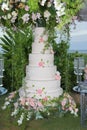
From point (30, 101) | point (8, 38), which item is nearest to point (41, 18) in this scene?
point (30, 101)

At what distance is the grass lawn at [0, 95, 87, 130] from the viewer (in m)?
4.96

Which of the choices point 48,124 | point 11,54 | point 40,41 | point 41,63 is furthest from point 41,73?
point 11,54

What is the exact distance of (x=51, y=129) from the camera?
16.0 ft

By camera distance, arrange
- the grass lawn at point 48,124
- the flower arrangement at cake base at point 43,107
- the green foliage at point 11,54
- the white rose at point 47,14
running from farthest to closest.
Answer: the green foliage at point 11,54, the flower arrangement at cake base at point 43,107, the white rose at point 47,14, the grass lawn at point 48,124

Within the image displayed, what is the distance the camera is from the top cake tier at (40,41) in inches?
222

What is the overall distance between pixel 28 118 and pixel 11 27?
1439 mm

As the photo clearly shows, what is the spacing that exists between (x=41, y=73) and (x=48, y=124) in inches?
34.5

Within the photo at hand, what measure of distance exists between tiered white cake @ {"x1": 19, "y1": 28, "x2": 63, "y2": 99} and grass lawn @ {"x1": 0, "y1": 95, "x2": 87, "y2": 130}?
44cm

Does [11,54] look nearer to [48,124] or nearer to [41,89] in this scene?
[41,89]

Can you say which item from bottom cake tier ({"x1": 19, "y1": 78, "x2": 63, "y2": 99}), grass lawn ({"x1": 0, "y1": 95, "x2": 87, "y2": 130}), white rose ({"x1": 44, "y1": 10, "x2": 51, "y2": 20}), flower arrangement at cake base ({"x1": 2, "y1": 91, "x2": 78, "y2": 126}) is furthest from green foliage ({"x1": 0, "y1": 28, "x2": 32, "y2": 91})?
white rose ({"x1": 44, "y1": 10, "x2": 51, "y2": 20})

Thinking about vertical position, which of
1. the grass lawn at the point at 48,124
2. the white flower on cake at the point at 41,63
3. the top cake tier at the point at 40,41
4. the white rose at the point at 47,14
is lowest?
the grass lawn at the point at 48,124

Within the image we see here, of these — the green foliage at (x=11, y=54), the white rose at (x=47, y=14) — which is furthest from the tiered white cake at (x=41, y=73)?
the green foliage at (x=11, y=54)

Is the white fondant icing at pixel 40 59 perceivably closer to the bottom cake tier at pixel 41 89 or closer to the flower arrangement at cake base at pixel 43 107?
the bottom cake tier at pixel 41 89

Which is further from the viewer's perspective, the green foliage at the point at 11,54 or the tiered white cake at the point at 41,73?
the green foliage at the point at 11,54
